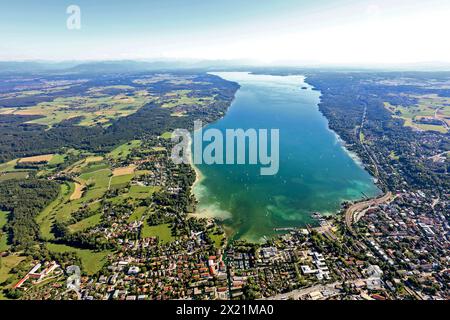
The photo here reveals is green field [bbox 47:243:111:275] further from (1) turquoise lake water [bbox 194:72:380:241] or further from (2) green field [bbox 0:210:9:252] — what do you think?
(1) turquoise lake water [bbox 194:72:380:241]

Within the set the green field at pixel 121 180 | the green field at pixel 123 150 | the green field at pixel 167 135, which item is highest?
the green field at pixel 167 135

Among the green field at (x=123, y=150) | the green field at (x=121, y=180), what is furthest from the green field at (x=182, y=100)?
the green field at (x=121, y=180)

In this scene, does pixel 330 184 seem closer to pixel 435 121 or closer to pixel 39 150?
pixel 435 121

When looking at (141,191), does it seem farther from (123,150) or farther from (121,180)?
(123,150)

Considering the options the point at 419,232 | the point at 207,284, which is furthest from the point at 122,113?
the point at 419,232

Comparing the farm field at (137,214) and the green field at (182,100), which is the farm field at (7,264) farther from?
the green field at (182,100)
